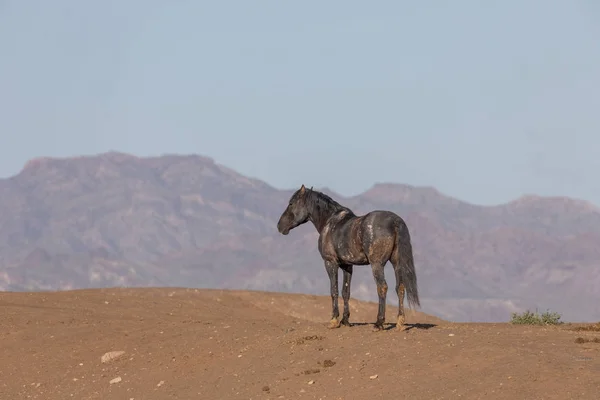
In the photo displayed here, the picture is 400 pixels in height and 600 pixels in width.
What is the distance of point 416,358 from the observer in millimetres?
19781

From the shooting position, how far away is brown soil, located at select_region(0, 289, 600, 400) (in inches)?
709

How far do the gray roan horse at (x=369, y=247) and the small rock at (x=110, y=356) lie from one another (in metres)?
5.13

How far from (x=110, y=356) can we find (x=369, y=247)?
6.91 meters

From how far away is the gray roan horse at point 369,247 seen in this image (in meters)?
22.2

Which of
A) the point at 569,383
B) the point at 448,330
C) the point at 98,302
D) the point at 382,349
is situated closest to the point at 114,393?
the point at 382,349

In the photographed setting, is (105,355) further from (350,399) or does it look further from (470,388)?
(470,388)

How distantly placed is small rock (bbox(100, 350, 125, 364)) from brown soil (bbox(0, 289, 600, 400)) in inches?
5.1

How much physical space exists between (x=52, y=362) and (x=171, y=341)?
3.03 m

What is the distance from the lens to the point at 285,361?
2114cm

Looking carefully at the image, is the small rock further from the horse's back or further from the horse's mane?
the horse's back

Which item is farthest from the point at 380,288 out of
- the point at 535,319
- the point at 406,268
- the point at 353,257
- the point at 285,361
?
the point at 535,319

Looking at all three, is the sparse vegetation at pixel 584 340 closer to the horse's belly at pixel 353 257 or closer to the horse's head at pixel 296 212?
the horse's belly at pixel 353 257

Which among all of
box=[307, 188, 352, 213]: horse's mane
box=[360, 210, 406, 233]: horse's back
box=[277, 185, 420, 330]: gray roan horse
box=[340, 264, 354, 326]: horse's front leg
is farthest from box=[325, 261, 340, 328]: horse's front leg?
box=[360, 210, 406, 233]: horse's back

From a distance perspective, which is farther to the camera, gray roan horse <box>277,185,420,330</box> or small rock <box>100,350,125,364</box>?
small rock <box>100,350,125,364</box>
